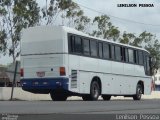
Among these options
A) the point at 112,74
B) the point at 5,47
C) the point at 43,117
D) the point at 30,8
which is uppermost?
the point at 30,8

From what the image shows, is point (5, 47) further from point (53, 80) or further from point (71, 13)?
point (53, 80)

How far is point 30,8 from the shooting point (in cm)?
4647

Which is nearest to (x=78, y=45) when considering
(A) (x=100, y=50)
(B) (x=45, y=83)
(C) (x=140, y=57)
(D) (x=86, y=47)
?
(D) (x=86, y=47)

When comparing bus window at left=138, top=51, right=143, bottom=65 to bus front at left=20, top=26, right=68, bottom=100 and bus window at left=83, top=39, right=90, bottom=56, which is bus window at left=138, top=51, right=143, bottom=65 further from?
bus front at left=20, top=26, right=68, bottom=100

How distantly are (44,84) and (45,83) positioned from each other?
8 centimetres

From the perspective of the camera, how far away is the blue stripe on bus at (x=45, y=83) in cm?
2567

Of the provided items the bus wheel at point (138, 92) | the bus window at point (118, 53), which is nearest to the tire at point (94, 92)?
the bus window at point (118, 53)

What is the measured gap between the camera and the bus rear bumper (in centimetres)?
2567

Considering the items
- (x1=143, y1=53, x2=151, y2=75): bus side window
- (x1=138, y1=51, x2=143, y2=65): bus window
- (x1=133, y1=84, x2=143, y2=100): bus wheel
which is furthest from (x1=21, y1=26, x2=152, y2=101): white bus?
(x1=143, y1=53, x2=151, y2=75): bus side window

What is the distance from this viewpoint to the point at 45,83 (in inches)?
1032

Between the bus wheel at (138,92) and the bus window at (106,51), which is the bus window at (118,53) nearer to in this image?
the bus window at (106,51)

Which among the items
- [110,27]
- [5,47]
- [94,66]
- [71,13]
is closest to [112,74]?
[94,66]

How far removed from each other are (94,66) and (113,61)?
8.18 ft

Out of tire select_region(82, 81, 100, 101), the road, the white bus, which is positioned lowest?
the road
